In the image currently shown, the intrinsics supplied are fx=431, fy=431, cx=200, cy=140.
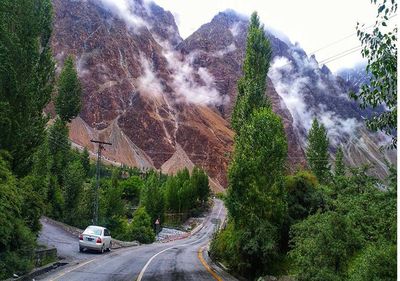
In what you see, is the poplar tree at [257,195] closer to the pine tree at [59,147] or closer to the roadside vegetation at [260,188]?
the roadside vegetation at [260,188]

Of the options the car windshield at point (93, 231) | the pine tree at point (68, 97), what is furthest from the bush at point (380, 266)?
the pine tree at point (68, 97)

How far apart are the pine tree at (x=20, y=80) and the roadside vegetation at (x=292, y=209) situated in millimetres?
9201

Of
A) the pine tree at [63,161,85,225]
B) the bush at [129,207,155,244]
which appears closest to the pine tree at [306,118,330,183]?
the bush at [129,207,155,244]

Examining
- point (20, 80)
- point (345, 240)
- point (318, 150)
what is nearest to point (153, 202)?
point (318, 150)

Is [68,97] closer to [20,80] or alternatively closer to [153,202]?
[153,202]

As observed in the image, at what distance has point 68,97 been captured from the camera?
210 feet

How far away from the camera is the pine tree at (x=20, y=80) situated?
1738cm

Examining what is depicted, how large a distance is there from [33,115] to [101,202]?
3606 centimetres

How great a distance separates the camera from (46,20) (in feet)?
71.9

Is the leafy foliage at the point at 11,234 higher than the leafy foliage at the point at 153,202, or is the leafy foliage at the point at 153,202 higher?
the leafy foliage at the point at 153,202

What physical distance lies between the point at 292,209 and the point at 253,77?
8.65m

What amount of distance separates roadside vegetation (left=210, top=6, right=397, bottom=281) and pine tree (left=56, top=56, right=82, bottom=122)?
Result: 1678 inches

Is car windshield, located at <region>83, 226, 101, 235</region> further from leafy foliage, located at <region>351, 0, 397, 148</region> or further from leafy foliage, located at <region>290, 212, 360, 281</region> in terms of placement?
leafy foliage, located at <region>351, 0, 397, 148</region>

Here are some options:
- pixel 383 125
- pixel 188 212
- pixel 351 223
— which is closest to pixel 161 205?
pixel 188 212
